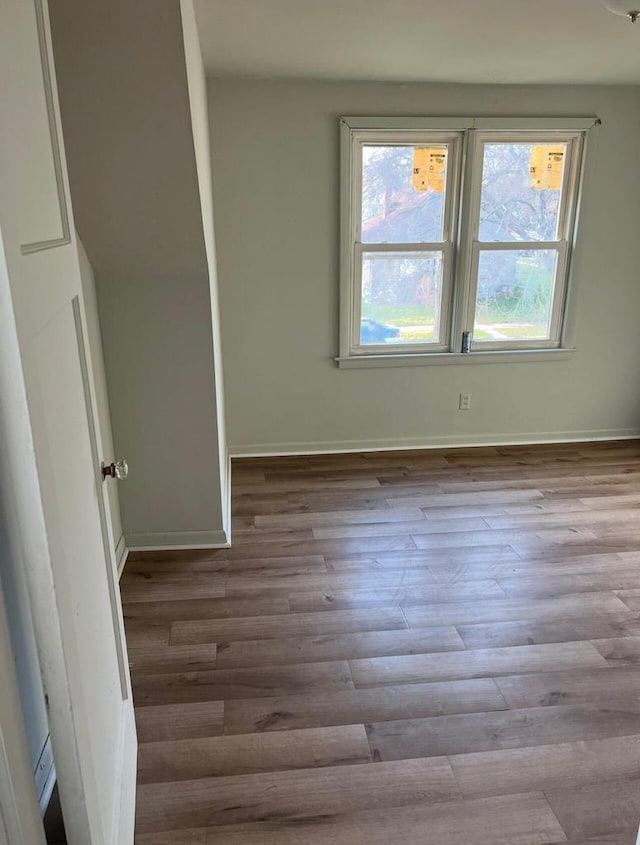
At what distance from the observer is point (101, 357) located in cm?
274

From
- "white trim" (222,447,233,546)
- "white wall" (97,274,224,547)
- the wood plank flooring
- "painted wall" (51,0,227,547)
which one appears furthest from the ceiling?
the wood plank flooring

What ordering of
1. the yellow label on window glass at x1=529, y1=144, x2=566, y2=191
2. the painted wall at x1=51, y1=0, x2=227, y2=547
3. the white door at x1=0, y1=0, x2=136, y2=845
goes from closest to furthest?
the white door at x1=0, y1=0, x2=136, y2=845, the painted wall at x1=51, y1=0, x2=227, y2=547, the yellow label on window glass at x1=529, y1=144, x2=566, y2=191

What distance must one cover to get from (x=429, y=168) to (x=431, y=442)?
1.80 metres

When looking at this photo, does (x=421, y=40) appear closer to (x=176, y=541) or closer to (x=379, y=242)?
(x=379, y=242)

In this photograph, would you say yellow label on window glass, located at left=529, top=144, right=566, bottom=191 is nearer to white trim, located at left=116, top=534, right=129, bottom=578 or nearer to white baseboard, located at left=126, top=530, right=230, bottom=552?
white baseboard, located at left=126, top=530, right=230, bottom=552

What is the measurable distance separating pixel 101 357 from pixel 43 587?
1930 millimetres

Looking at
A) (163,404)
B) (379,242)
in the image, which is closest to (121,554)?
(163,404)

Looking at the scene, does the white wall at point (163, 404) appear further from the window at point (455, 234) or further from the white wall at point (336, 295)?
the window at point (455, 234)

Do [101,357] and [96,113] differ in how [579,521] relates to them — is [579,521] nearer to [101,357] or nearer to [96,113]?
[101,357]

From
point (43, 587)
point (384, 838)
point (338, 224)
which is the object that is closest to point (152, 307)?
point (338, 224)

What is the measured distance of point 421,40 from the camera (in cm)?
287

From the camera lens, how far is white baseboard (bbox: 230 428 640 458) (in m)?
4.23

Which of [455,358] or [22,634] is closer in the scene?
[22,634]

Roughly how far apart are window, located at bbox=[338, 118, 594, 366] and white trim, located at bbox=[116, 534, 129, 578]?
1847mm
